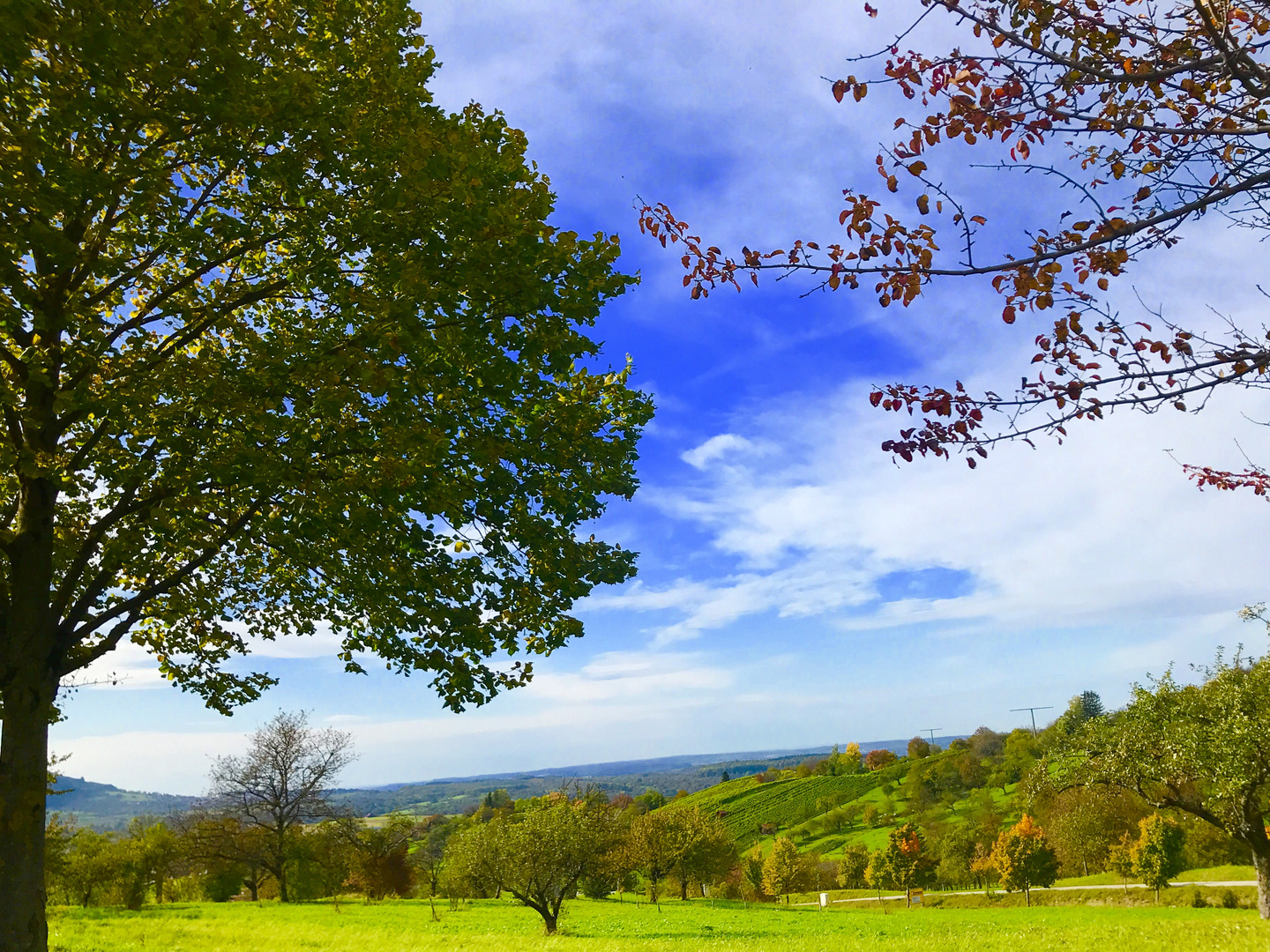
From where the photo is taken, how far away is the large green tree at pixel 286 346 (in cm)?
886

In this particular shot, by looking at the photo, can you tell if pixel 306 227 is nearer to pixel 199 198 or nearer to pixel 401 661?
pixel 199 198

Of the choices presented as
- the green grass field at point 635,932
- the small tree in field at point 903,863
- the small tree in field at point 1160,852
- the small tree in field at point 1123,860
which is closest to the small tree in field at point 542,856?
the green grass field at point 635,932

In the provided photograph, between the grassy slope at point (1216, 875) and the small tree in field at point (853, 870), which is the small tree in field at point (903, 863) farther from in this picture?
the grassy slope at point (1216, 875)

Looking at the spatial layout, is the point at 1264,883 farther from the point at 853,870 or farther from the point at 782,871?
the point at 853,870

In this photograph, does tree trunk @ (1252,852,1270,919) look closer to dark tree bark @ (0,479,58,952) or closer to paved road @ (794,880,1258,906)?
paved road @ (794,880,1258,906)

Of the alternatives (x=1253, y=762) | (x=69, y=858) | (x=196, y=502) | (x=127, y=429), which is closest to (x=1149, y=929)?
(x=1253, y=762)

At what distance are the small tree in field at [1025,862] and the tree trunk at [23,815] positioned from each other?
7567cm

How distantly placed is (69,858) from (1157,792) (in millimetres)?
59252

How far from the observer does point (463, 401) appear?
34.4 ft

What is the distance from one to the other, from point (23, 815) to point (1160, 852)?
7012 centimetres

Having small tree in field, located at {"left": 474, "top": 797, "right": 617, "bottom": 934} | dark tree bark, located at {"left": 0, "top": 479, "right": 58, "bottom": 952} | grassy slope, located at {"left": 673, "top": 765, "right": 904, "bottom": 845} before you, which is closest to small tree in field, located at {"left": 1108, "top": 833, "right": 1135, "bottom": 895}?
small tree in field, located at {"left": 474, "top": 797, "right": 617, "bottom": 934}

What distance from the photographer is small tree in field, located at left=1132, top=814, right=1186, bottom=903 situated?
180 ft

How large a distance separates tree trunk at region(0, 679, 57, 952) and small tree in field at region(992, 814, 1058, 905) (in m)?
75.7

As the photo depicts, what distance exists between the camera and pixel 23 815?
9812 millimetres
